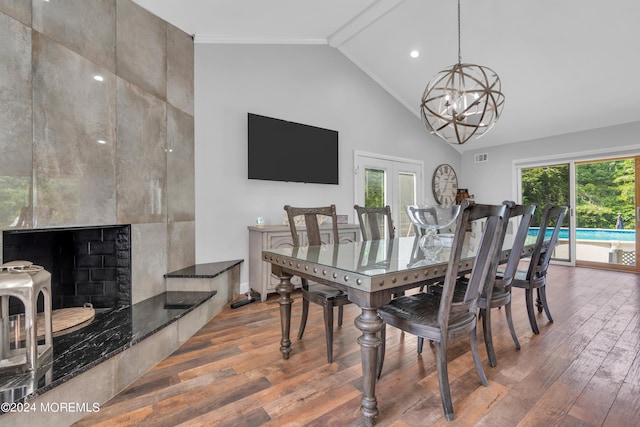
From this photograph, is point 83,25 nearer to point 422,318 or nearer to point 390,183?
point 422,318

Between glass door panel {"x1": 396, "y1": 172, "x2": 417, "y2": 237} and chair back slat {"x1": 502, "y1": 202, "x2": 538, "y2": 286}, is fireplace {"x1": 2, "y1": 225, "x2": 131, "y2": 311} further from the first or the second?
glass door panel {"x1": 396, "y1": 172, "x2": 417, "y2": 237}

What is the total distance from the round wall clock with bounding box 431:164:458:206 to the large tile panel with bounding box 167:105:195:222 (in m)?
4.62

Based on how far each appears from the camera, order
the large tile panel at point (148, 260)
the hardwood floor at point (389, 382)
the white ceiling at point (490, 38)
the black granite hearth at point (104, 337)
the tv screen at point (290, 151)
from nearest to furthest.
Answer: the black granite hearth at point (104, 337), the hardwood floor at point (389, 382), the large tile panel at point (148, 260), the white ceiling at point (490, 38), the tv screen at point (290, 151)

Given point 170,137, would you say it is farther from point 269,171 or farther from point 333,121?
point 333,121

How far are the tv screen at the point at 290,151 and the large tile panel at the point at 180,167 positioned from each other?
2.27ft

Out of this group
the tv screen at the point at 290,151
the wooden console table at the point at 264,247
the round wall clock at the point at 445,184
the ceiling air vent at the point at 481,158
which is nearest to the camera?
the wooden console table at the point at 264,247

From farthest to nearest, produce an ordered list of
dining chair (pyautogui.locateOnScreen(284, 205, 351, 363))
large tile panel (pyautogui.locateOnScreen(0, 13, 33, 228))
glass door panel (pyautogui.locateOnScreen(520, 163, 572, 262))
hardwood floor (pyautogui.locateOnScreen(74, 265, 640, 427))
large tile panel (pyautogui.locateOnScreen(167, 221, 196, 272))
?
glass door panel (pyautogui.locateOnScreen(520, 163, 572, 262)), large tile panel (pyautogui.locateOnScreen(167, 221, 196, 272)), dining chair (pyautogui.locateOnScreen(284, 205, 351, 363)), large tile panel (pyautogui.locateOnScreen(0, 13, 33, 228)), hardwood floor (pyautogui.locateOnScreen(74, 265, 640, 427))

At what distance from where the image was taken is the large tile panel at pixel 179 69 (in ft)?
9.33

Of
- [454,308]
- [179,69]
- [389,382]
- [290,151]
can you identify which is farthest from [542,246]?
A: [179,69]

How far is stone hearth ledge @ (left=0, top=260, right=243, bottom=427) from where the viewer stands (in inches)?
51.7

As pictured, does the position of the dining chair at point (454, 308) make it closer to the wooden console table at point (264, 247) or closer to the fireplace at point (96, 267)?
the wooden console table at point (264, 247)

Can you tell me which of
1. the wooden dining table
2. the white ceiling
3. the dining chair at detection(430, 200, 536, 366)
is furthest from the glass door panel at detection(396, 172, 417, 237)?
the wooden dining table

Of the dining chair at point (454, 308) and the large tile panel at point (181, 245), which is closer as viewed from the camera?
the dining chair at point (454, 308)

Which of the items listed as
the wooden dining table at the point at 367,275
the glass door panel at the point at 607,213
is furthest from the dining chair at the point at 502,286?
the glass door panel at the point at 607,213
